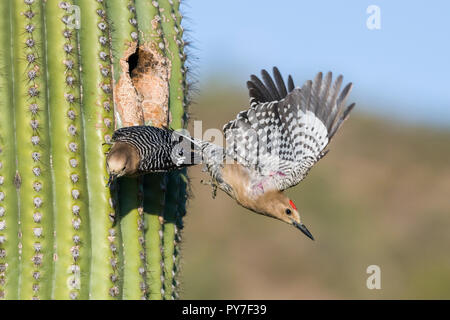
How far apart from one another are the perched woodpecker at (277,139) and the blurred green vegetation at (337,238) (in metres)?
4.48

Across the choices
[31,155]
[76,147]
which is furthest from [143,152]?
[31,155]

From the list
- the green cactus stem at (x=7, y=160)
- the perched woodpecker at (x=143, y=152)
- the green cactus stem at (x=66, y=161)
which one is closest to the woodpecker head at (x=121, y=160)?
the perched woodpecker at (x=143, y=152)

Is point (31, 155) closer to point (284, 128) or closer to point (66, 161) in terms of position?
point (66, 161)

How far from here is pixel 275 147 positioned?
14.5 feet

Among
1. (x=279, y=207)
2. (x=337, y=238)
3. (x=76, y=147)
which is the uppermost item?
(x=337, y=238)

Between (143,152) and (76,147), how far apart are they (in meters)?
0.34

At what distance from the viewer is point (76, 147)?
3561 millimetres

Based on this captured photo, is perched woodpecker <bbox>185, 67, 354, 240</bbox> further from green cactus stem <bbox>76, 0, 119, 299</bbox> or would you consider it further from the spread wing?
green cactus stem <bbox>76, 0, 119, 299</bbox>

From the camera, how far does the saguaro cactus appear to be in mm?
3475

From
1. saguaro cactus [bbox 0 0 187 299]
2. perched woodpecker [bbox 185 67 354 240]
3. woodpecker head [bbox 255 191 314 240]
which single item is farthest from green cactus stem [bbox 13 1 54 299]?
woodpecker head [bbox 255 191 314 240]

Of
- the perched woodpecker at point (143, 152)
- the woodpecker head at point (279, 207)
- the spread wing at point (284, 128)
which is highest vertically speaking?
the spread wing at point (284, 128)

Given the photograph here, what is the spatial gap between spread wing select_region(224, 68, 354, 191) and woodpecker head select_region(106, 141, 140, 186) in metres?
0.78

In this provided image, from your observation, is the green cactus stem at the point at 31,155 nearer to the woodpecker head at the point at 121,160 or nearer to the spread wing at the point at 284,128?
the woodpecker head at the point at 121,160

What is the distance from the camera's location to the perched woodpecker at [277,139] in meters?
4.23
